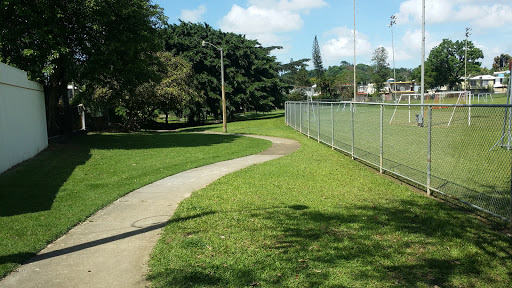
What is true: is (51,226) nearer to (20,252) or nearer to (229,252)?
(20,252)

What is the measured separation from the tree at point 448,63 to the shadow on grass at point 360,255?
341ft

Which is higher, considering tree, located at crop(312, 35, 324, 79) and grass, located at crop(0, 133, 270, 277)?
tree, located at crop(312, 35, 324, 79)

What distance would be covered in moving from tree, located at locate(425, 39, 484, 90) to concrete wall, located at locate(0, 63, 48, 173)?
10022 centimetres

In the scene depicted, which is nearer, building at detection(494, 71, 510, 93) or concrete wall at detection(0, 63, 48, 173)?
concrete wall at detection(0, 63, 48, 173)

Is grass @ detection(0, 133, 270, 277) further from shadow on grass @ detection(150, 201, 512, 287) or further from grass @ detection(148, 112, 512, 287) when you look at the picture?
shadow on grass @ detection(150, 201, 512, 287)

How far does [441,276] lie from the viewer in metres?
4.21

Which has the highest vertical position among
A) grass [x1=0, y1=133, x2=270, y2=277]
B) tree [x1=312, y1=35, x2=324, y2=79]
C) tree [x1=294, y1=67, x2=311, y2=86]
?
tree [x1=312, y1=35, x2=324, y2=79]

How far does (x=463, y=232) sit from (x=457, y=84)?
10808cm

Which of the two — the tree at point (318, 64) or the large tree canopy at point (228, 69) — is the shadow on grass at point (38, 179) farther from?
the tree at point (318, 64)

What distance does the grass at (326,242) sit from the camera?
421 cm

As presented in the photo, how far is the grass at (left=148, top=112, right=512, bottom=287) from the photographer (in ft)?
13.8

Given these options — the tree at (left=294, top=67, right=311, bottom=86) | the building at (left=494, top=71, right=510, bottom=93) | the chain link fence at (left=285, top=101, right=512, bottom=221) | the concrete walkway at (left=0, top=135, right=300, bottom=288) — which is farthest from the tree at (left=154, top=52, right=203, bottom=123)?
the tree at (left=294, top=67, right=311, bottom=86)

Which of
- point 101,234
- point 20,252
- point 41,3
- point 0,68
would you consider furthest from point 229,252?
point 41,3

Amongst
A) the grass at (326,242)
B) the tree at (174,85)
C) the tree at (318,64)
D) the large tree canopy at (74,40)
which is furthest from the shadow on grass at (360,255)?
the tree at (318,64)
